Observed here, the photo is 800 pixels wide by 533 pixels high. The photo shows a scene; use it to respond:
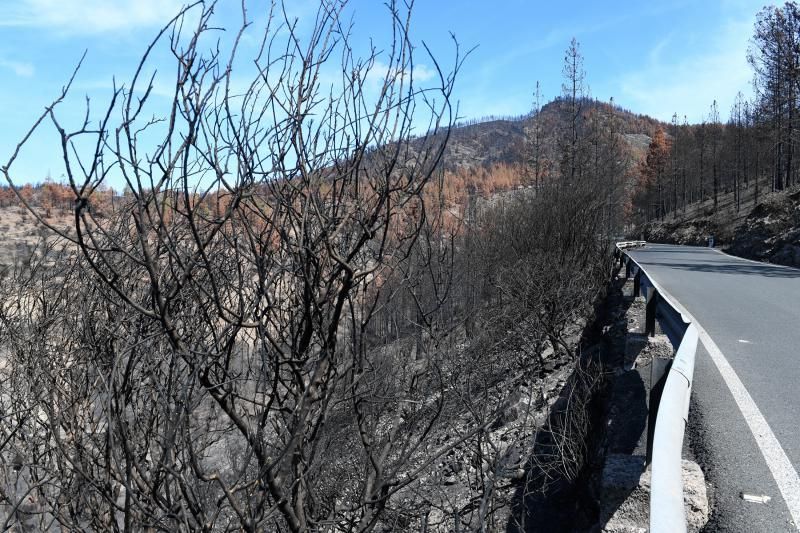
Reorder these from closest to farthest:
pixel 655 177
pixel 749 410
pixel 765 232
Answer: pixel 749 410 → pixel 765 232 → pixel 655 177

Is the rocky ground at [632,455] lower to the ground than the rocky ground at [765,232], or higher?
lower

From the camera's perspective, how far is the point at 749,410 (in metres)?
5.16

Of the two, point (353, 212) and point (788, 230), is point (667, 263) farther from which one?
point (353, 212)

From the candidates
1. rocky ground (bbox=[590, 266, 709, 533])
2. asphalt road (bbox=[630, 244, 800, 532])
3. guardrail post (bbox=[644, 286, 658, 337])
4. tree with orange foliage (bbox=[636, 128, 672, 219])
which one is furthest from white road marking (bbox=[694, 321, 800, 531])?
tree with orange foliage (bbox=[636, 128, 672, 219])

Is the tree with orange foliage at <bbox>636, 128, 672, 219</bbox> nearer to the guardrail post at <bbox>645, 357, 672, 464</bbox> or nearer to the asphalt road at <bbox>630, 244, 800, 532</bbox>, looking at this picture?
the asphalt road at <bbox>630, 244, 800, 532</bbox>

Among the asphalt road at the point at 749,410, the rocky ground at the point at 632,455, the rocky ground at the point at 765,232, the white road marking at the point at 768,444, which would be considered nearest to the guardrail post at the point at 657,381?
the rocky ground at the point at 632,455

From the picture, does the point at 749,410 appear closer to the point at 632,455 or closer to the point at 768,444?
the point at 768,444

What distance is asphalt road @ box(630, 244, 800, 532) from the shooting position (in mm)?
3562

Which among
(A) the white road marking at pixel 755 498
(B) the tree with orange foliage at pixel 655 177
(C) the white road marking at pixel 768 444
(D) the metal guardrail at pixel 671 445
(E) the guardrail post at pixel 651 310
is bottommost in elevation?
(A) the white road marking at pixel 755 498

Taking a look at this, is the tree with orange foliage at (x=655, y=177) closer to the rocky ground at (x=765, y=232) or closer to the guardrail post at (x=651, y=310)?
the rocky ground at (x=765, y=232)

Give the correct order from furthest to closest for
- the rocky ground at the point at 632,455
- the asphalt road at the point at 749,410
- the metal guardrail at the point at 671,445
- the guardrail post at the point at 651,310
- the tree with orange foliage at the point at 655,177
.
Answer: the tree with orange foliage at the point at 655,177, the guardrail post at the point at 651,310, the asphalt road at the point at 749,410, the rocky ground at the point at 632,455, the metal guardrail at the point at 671,445

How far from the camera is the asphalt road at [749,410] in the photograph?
356 centimetres

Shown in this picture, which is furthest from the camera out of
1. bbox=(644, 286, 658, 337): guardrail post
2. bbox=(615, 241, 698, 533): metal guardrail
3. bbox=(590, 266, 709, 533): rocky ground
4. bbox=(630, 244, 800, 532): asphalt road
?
bbox=(644, 286, 658, 337): guardrail post

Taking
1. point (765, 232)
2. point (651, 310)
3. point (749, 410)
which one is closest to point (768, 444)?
point (749, 410)
